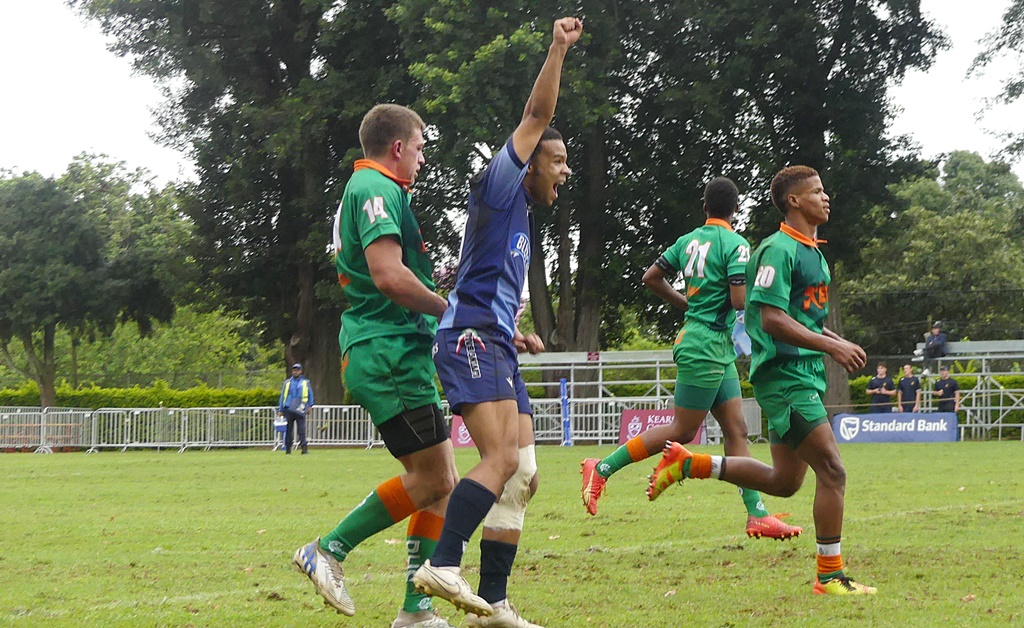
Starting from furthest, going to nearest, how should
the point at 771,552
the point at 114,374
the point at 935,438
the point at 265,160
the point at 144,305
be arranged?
the point at 114,374, the point at 144,305, the point at 265,160, the point at 935,438, the point at 771,552

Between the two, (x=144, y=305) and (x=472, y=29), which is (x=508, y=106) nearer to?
(x=472, y=29)

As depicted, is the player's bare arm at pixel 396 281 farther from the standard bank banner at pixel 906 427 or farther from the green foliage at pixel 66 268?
the green foliage at pixel 66 268

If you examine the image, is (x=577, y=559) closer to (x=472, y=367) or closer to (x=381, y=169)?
(x=472, y=367)

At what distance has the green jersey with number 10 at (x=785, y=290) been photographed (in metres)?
6.34

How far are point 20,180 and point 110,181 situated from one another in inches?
312

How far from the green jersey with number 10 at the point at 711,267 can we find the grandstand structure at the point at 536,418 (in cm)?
2203

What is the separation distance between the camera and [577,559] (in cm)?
743

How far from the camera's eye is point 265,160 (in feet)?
120

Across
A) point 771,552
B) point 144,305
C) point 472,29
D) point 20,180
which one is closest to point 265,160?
point 472,29

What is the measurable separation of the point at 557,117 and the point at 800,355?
2692cm

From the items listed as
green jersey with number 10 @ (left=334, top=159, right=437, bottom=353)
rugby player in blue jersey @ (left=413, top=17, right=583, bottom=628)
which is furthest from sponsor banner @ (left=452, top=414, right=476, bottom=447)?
rugby player in blue jersey @ (left=413, top=17, right=583, bottom=628)

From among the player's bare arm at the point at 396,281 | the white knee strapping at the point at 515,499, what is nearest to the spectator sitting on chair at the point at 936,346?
the white knee strapping at the point at 515,499

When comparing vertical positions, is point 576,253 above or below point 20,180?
below

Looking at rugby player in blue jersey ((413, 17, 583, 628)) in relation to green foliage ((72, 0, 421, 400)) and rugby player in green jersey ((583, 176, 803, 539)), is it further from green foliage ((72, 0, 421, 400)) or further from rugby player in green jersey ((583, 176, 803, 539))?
green foliage ((72, 0, 421, 400))
